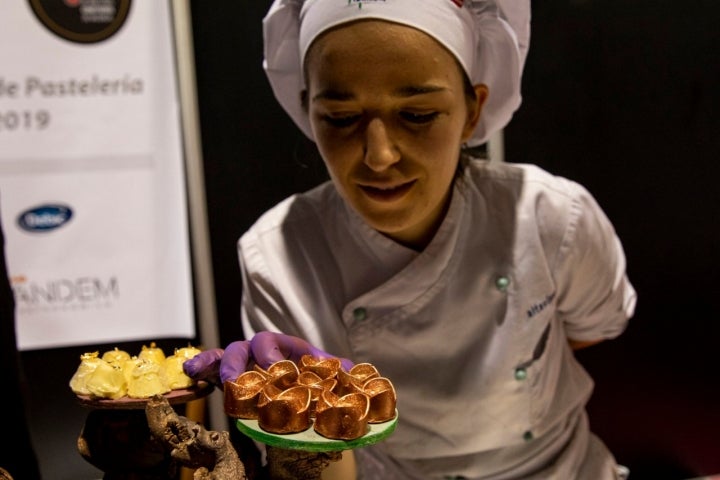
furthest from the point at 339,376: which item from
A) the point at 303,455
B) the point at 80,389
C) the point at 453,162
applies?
the point at 453,162

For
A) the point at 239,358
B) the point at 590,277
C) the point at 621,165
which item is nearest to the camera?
the point at 239,358

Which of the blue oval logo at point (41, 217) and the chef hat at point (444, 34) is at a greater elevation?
the chef hat at point (444, 34)

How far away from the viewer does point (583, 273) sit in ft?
3.18

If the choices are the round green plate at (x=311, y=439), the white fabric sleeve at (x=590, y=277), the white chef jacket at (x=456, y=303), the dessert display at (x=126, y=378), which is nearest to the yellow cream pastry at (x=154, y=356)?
the dessert display at (x=126, y=378)

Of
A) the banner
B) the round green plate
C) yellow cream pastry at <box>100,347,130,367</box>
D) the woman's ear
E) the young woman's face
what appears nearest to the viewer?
the round green plate

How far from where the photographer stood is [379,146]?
74 cm

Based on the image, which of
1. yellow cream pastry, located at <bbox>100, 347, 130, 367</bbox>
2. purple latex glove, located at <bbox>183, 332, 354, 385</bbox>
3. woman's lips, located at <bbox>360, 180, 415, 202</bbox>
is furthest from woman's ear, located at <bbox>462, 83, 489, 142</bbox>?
yellow cream pastry, located at <bbox>100, 347, 130, 367</bbox>

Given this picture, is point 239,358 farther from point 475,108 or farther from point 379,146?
point 475,108

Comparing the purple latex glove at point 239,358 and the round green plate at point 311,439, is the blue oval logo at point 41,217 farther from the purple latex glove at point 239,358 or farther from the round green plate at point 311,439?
the round green plate at point 311,439

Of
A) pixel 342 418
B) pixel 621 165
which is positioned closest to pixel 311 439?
pixel 342 418

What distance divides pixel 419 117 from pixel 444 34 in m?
0.09

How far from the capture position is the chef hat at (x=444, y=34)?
0.75m

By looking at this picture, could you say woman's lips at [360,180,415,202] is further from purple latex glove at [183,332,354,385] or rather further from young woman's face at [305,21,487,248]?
purple latex glove at [183,332,354,385]

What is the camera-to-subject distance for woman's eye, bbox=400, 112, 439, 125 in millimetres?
761
